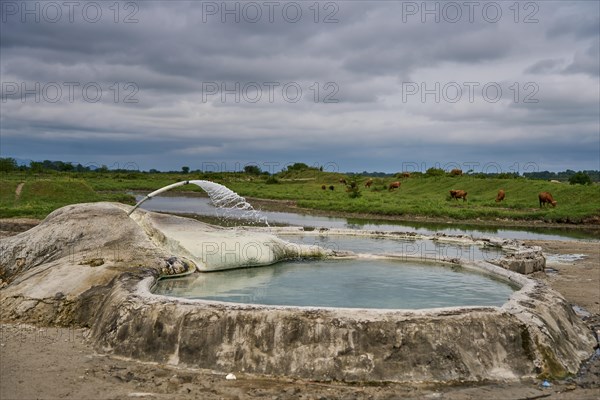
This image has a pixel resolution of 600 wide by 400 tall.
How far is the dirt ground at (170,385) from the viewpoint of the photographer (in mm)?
6492

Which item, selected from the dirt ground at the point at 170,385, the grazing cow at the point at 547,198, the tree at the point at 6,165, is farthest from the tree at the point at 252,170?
the dirt ground at the point at 170,385

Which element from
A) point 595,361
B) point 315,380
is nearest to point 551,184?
point 595,361

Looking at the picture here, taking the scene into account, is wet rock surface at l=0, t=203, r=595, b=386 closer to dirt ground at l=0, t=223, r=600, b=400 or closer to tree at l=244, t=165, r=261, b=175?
dirt ground at l=0, t=223, r=600, b=400

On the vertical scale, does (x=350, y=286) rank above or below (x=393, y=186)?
below

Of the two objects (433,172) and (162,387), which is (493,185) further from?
(162,387)

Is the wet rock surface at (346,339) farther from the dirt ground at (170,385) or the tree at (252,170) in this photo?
the tree at (252,170)

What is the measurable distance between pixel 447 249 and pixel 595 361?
7.59m

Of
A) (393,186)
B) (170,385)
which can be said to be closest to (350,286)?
(170,385)

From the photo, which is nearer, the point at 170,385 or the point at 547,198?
the point at 170,385

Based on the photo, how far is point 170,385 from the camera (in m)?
6.70

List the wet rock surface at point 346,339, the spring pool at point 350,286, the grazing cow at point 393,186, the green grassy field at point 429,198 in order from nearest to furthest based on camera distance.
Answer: the wet rock surface at point 346,339
the spring pool at point 350,286
the green grassy field at point 429,198
the grazing cow at point 393,186

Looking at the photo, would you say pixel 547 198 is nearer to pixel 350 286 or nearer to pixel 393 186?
pixel 393 186

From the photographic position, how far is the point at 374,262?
12492 millimetres

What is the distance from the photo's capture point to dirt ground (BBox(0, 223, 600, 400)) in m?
6.49
